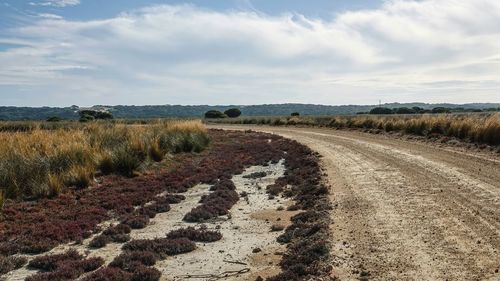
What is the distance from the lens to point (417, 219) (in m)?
10.0

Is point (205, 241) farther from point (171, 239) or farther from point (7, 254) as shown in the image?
point (7, 254)

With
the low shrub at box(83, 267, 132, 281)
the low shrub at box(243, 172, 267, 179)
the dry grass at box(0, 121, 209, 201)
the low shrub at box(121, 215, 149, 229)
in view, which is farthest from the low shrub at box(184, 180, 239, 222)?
the low shrub at box(83, 267, 132, 281)

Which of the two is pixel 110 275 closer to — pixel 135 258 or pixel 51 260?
pixel 135 258

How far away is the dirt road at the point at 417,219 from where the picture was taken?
7.43 metres

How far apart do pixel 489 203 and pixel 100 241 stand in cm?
785

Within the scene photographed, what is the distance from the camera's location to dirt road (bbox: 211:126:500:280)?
743 cm

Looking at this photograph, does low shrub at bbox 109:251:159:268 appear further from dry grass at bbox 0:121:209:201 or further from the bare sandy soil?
dry grass at bbox 0:121:209:201

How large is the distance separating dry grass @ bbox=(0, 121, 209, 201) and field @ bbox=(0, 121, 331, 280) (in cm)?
4

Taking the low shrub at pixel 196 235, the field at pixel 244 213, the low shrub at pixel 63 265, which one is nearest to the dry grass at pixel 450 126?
the field at pixel 244 213

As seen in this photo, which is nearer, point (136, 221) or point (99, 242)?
point (99, 242)

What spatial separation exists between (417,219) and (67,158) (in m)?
11.7

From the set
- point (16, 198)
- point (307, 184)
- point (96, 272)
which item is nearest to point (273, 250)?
point (96, 272)

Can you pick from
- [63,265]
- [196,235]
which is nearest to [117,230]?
[196,235]

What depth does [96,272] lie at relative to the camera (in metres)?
Answer: 8.17
